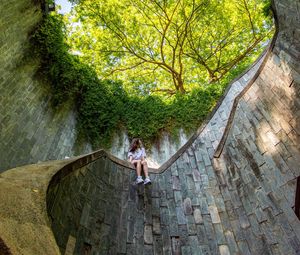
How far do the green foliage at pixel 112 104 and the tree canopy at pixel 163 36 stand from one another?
3.11 metres

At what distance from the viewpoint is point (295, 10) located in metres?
5.20

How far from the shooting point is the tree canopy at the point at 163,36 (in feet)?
44.3

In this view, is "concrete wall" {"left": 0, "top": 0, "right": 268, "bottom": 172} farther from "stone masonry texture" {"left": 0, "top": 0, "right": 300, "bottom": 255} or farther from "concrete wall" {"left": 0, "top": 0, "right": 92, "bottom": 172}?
"stone masonry texture" {"left": 0, "top": 0, "right": 300, "bottom": 255}

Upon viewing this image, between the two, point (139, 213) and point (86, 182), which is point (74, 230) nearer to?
point (86, 182)

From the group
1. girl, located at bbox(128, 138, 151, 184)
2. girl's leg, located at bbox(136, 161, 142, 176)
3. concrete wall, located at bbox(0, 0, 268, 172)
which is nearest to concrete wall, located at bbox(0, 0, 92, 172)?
concrete wall, located at bbox(0, 0, 268, 172)

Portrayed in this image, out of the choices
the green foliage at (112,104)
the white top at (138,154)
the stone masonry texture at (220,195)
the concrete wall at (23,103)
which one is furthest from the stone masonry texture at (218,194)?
the green foliage at (112,104)

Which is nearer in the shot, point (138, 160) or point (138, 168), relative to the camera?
point (138, 168)

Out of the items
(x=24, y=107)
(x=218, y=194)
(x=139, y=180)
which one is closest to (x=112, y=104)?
(x=24, y=107)

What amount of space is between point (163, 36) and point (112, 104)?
16.4 feet

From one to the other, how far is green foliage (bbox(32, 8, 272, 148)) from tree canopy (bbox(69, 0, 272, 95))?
122 inches

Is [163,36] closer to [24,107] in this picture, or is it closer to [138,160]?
[24,107]

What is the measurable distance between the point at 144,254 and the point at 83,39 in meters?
12.3

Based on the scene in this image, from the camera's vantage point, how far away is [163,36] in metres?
13.5

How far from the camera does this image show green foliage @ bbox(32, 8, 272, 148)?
8.84m
